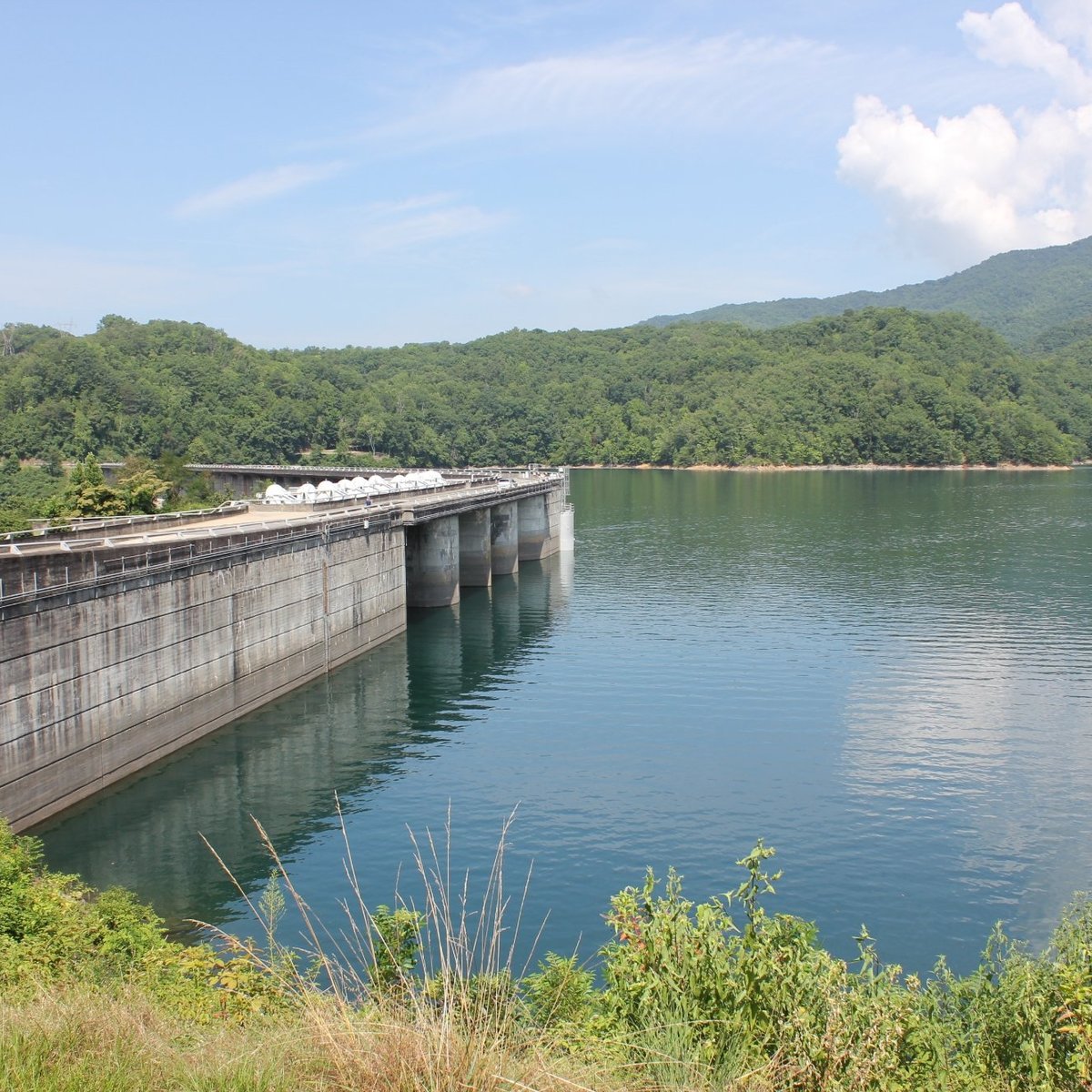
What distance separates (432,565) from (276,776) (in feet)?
120

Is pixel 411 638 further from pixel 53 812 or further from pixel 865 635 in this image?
A: pixel 53 812

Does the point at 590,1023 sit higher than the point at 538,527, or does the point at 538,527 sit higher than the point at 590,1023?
the point at 538,527

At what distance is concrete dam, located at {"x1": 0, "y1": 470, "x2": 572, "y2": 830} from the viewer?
33.9 meters

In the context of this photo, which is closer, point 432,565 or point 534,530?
point 432,565

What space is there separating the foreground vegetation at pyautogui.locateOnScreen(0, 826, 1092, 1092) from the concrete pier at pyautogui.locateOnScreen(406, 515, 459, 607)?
191 feet

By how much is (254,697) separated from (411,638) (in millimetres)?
18768

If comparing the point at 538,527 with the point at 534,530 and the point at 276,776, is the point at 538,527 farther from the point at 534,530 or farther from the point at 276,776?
the point at 276,776

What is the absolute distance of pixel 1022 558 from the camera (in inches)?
3743

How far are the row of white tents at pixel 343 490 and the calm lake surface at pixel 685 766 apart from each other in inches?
455

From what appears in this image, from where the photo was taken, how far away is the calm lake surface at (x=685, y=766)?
103 ft

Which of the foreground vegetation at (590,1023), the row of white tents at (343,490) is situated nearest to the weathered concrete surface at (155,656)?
the foreground vegetation at (590,1023)

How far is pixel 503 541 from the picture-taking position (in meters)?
94.8

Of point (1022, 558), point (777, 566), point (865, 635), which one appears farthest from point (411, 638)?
point (1022, 558)

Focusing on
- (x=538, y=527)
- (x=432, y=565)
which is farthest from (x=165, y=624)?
(x=538, y=527)
